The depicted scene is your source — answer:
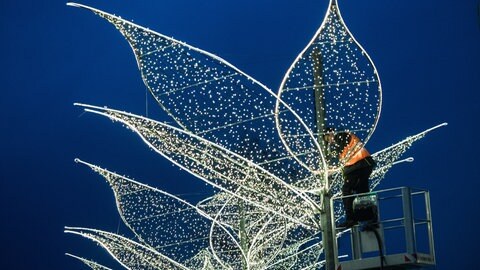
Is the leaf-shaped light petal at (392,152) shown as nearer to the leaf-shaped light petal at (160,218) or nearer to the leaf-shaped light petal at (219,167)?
the leaf-shaped light petal at (219,167)

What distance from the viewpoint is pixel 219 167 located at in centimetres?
1552

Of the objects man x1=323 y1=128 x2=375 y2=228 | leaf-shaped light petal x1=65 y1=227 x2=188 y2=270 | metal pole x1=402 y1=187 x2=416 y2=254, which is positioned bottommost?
metal pole x1=402 y1=187 x2=416 y2=254

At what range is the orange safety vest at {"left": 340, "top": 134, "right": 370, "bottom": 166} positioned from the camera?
47.9ft

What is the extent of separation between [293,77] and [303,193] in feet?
6.51

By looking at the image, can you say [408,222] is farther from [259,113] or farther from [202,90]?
[202,90]

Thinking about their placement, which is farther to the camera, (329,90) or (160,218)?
(160,218)

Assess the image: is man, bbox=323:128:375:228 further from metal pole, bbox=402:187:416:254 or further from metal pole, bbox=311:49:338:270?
metal pole, bbox=402:187:416:254

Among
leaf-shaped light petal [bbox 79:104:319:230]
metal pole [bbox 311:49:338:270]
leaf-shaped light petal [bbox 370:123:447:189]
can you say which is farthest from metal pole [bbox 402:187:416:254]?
leaf-shaped light petal [bbox 370:123:447:189]

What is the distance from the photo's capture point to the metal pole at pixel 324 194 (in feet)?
47.0

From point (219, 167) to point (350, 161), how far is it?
7.15ft

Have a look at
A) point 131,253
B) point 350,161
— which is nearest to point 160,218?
point 131,253

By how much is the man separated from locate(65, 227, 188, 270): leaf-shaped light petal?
7.03 metres

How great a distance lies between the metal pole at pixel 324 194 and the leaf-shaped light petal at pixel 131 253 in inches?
263

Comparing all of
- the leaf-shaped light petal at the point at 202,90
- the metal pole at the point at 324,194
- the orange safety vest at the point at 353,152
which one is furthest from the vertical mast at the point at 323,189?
the leaf-shaped light petal at the point at 202,90
